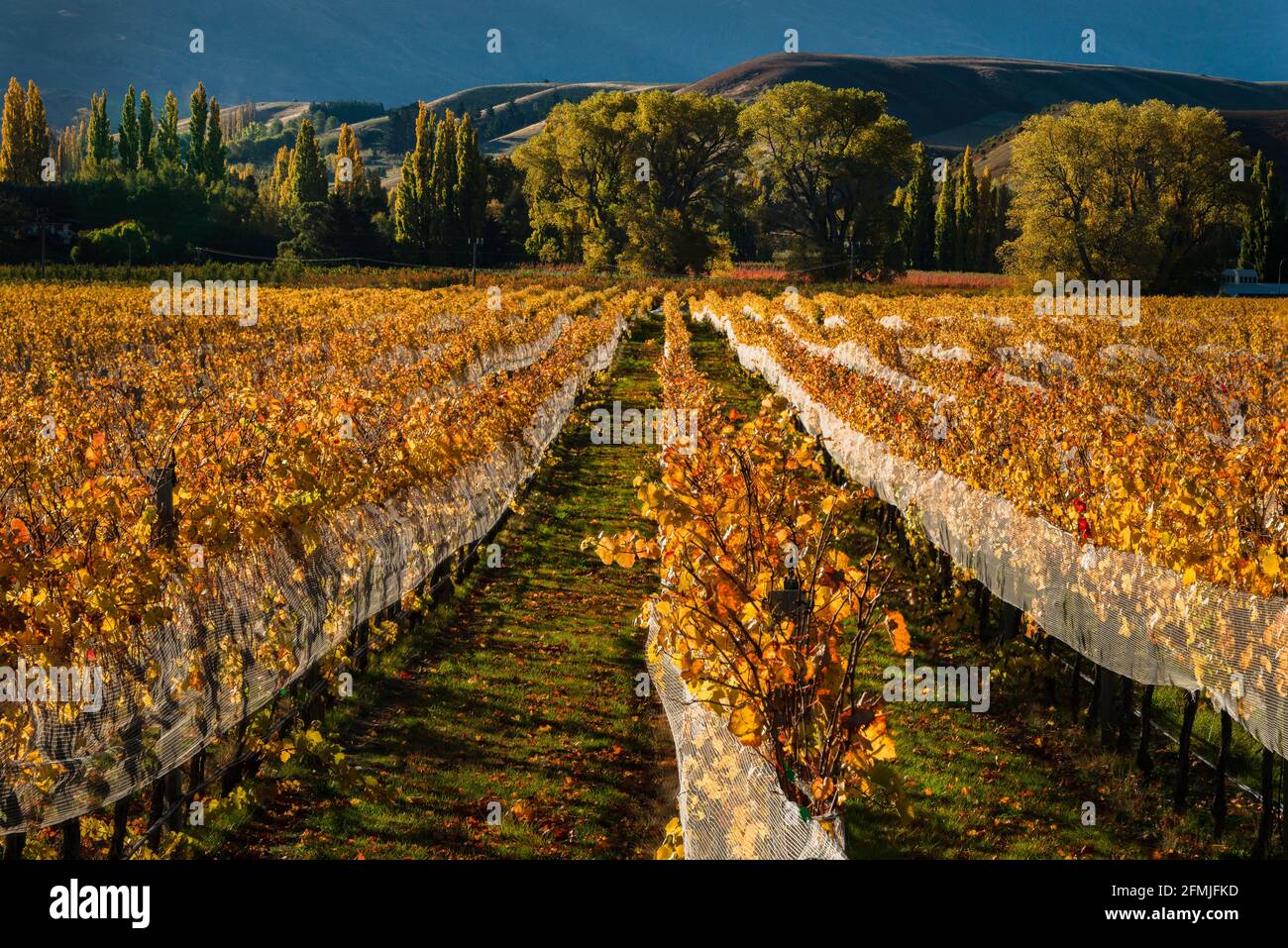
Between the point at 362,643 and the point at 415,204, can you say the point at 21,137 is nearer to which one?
the point at 415,204

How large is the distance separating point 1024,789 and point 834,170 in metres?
71.8

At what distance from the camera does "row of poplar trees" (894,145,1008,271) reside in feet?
292

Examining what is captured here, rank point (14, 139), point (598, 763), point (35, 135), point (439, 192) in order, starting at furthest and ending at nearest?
1. point (35, 135)
2. point (14, 139)
3. point (439, 192)
4. point (598, 763)

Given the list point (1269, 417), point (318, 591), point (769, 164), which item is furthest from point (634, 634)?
point (769, 164)

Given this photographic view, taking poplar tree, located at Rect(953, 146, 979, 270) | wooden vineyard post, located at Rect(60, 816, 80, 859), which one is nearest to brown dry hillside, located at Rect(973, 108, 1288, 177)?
poplar tree, located at Rect(953, 146, 979, 270)

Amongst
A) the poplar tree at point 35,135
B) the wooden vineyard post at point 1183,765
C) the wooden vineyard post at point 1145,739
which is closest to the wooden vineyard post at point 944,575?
the wooden vineyard post at point 1145,739

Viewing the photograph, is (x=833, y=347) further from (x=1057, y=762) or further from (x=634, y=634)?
(x=1057, y=762)

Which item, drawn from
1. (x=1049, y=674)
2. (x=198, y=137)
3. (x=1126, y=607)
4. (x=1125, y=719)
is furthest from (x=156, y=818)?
(x=198, y=137)

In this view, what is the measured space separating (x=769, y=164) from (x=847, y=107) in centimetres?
608

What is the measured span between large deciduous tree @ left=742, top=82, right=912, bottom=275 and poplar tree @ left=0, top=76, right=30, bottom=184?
54746mm

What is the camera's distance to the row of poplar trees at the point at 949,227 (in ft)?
292

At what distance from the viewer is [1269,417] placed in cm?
1347

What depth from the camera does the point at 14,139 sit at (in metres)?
Answer: 86.6

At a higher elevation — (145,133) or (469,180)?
(145,133)
